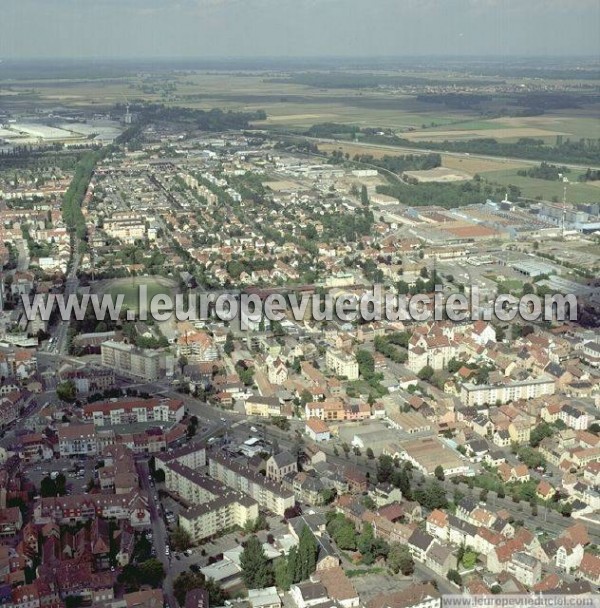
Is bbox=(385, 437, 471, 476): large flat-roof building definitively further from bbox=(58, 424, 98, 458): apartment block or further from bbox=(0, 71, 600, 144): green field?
bbox=(0, 71, 600, 144): green field

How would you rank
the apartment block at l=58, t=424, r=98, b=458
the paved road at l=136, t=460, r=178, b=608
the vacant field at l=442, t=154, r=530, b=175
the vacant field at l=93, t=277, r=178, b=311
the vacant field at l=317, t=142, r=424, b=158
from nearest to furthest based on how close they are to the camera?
the paved road at l=136, t=460, r=178, b=608, the apartment block at l=58, t=424, r=98, b=458, the vacant field at l=93, t=277, r=178, b=311, the vacant field at l=442, t=154, r=530, b=175, the vacant field at l=317, t=142, r=424, b=158

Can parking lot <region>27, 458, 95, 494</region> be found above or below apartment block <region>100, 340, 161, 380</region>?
below

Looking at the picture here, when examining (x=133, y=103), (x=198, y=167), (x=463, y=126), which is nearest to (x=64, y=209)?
(x=198, y=167)

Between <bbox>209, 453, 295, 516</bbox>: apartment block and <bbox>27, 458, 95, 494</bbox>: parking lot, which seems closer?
<bbox>209, 453, 295, 516</bbox>: apartment block

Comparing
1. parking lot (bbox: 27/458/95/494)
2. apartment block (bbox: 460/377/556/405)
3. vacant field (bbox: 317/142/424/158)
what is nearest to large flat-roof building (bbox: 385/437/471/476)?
apartment block (bbox: 460/377/556/405)

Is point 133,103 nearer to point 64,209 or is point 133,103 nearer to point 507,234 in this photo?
point 64,209

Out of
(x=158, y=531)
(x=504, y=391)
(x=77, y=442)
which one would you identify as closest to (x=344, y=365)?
(x=504, y=391)

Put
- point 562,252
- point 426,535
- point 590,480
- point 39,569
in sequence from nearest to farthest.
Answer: point 39,569 < point 426,535 < point 590,480 < point 562,252
